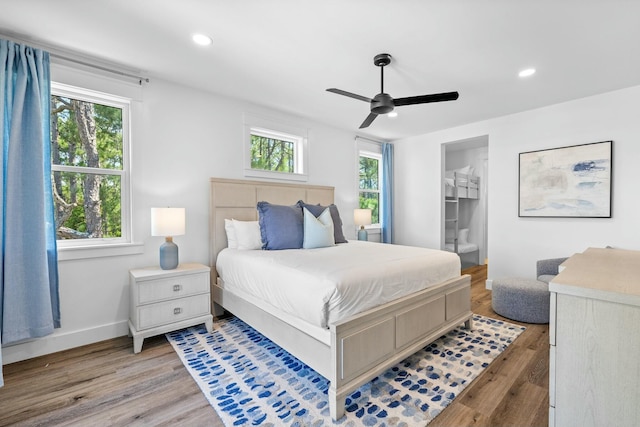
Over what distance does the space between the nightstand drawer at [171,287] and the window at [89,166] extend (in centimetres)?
70

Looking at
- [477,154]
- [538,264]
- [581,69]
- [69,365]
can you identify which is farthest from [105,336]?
[477,154]

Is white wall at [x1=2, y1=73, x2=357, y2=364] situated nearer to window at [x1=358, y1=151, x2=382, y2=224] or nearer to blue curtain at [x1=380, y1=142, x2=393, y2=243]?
window at [x1=358, y1=151, x2=382, y2=224]

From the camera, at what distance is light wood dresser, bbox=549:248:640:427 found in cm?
89

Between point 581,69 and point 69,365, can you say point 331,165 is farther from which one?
point 69,365

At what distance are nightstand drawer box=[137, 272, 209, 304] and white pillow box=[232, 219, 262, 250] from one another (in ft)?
1.59

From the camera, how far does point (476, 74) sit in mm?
2768

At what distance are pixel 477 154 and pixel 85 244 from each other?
22.3ft

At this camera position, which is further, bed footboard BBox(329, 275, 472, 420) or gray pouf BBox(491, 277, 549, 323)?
gray pouf BBox(491, 277, 549, 323)

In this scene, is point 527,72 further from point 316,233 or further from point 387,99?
point 316,233

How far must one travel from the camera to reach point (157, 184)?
2895 mm

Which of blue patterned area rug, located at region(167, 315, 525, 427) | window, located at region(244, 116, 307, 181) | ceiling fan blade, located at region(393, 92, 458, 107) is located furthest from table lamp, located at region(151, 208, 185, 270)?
ceiling fan blade, located at region(393, 92, 458, 107)

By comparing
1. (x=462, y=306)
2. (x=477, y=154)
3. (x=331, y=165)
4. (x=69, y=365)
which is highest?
(x=477, y=154)

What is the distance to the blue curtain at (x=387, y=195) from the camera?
522 cm

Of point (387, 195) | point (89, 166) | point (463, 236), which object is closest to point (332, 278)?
point (89, 166)
